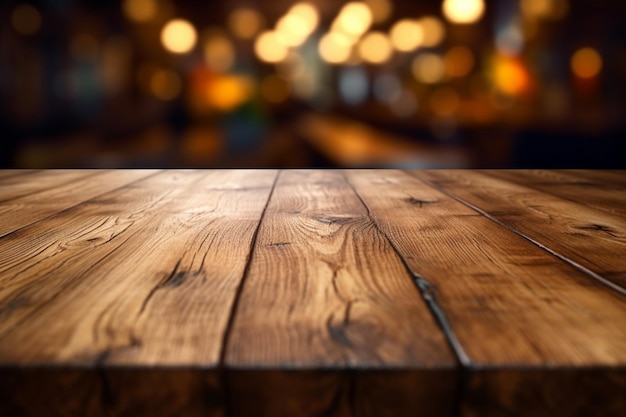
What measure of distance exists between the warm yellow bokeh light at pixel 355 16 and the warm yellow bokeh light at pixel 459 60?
1730mm

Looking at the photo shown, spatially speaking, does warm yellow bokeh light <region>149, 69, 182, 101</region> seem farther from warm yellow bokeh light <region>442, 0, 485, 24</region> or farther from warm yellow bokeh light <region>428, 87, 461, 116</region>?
warm yellow bokeh light <region>442, 0, 485, 24</region>

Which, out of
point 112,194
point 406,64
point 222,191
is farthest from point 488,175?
point 406,64

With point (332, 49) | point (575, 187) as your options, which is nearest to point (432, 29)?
point (332, 49)

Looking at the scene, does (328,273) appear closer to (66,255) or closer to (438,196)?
(66,255)

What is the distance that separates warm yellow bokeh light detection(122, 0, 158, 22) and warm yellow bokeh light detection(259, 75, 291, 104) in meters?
3.72

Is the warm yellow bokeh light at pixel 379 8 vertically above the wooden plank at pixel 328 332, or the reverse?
the warm yellow bokeh light at pixel 379 8

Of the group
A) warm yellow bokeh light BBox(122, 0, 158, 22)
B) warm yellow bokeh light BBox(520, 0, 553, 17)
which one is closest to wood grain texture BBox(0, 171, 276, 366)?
warm yellow bokeh light BBox(520, 0, 553, 17)

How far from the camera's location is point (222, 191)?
1368 millimetres

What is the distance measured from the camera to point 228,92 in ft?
33.3

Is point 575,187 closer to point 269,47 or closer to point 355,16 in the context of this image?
point 355,16

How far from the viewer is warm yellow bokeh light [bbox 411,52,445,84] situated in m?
11.4

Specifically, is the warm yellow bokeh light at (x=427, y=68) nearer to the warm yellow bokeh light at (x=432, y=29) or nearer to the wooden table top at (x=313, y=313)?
the warm yellow bokeh light at (x=432, y=29)

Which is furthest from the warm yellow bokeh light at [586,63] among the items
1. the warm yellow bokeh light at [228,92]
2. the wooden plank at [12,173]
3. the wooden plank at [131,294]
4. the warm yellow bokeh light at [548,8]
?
the wooden plank at [131,294]

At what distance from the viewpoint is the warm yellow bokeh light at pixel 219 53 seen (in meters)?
9.57
